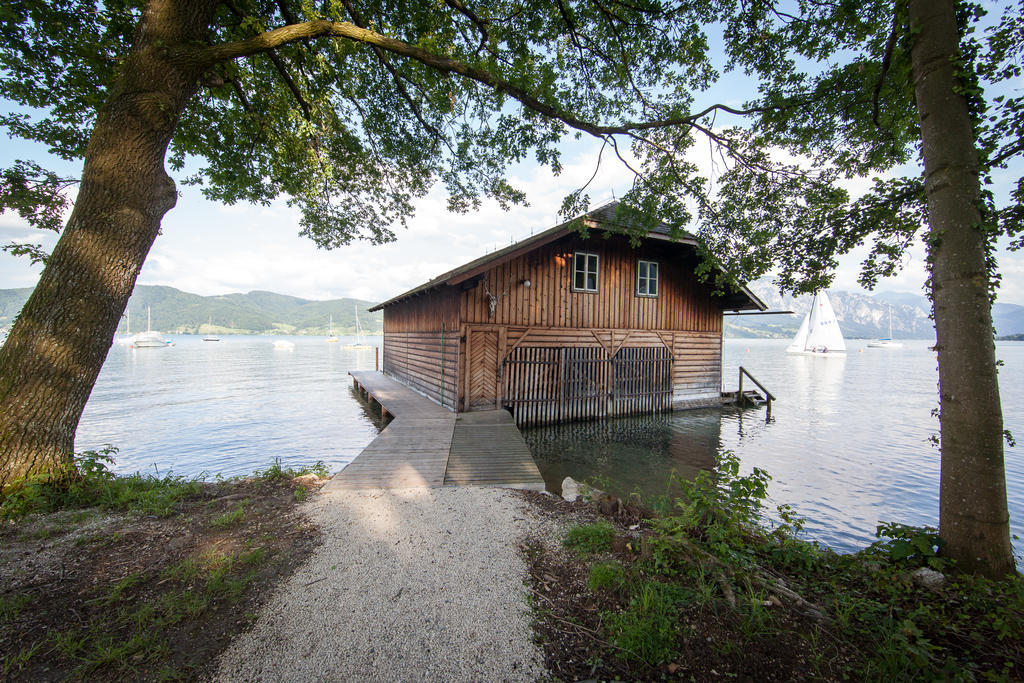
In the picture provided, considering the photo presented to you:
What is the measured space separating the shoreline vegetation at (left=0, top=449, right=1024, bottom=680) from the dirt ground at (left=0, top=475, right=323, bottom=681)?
0.04ft

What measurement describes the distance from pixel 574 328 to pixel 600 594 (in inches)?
379

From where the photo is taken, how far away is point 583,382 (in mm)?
12445

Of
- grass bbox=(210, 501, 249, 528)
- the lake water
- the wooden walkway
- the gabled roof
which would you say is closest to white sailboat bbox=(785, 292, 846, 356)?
the lake water

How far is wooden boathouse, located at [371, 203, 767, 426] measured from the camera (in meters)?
10.7

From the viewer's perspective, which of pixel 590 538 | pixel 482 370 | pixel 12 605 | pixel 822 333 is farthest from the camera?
pixel 822 333

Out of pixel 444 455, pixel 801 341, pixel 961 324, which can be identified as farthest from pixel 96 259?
pixel 801 341

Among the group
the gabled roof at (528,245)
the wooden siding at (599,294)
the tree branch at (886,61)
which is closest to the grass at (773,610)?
the tree branch at (886,61)

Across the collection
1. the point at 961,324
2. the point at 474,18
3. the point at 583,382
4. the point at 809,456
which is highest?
the point at 474,18

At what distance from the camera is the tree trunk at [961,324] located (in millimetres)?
3158

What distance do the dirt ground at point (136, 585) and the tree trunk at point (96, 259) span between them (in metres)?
0.94

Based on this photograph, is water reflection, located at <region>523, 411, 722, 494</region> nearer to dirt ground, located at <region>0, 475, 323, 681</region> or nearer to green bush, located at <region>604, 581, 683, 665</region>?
green bush, located at <region>604, 581, 683, 665</region>

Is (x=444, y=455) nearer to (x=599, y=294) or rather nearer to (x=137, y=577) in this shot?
(x=137, y=577)

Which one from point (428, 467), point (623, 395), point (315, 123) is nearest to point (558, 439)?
point (623, 395)

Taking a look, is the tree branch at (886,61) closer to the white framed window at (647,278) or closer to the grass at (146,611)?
the grass at (146,611)
